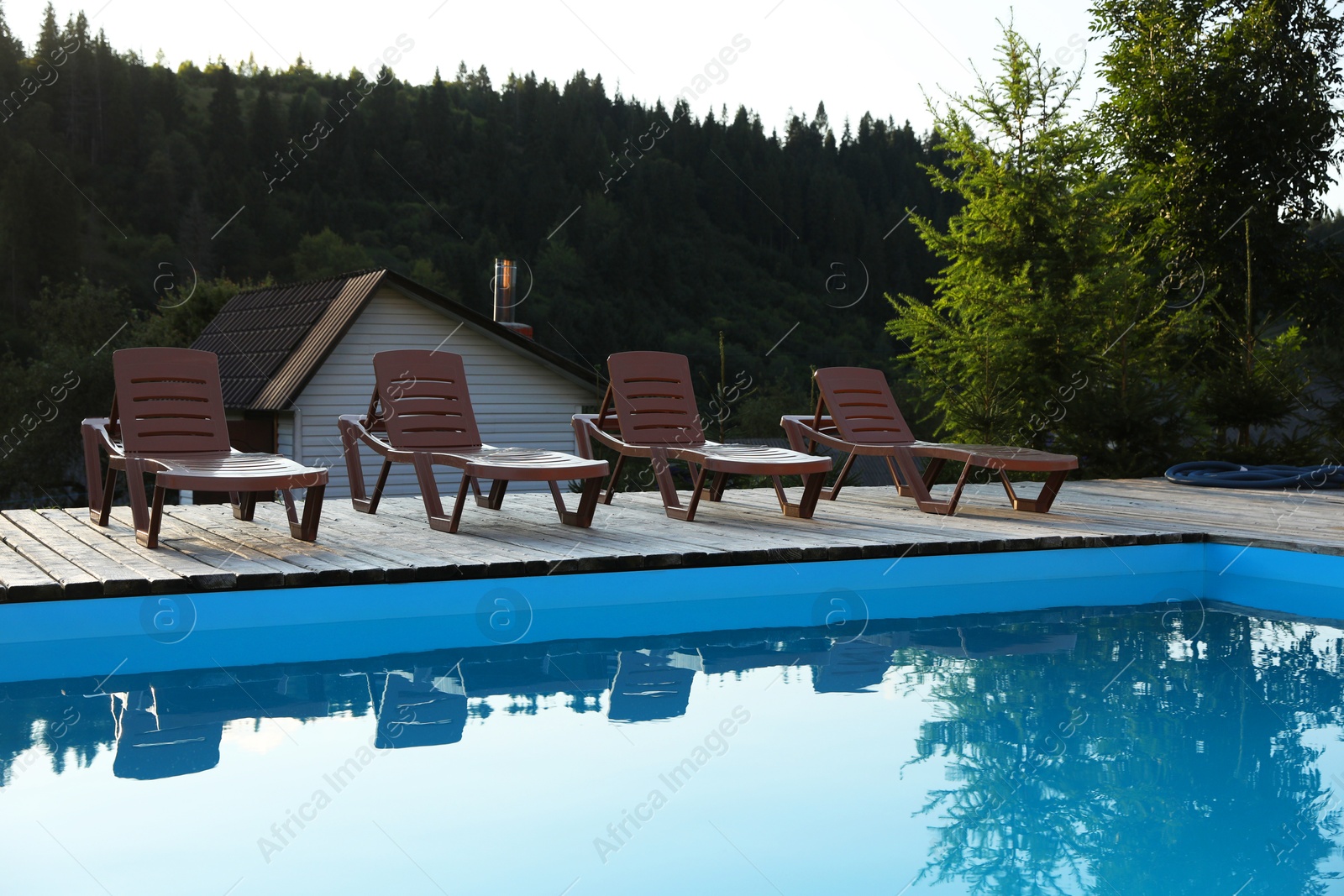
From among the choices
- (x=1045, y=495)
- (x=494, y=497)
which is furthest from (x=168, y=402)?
(x=1045, y=495)

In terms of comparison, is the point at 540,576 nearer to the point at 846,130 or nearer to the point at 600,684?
the point at 600,684

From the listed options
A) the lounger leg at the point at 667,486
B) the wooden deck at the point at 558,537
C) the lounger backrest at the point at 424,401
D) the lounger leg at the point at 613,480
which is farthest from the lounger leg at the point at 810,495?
the lounger backrest at the point at 424,401

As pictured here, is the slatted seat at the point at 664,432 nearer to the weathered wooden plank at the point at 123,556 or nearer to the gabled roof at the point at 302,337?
the weathered wooden plank at the point at 123,556

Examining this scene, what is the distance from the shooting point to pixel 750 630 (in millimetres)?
5590

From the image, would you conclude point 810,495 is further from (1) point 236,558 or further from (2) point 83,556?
(2) point 83,556

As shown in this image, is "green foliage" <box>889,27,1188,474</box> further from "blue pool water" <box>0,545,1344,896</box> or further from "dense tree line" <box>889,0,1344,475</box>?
"blue pool water" <box>0,545,1344,896</box>

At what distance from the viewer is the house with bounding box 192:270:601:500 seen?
16.2 m

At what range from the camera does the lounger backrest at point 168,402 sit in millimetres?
5777

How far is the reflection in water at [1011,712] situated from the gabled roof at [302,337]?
Answer: 11676 millimetres

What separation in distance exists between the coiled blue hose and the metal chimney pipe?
1238cm

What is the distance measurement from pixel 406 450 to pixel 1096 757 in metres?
3.95

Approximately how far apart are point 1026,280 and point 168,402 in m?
8.24

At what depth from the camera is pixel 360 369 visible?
16906 millimetres

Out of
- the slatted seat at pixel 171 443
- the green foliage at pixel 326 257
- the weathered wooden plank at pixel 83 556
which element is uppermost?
the green foliage at pixel 326 257
